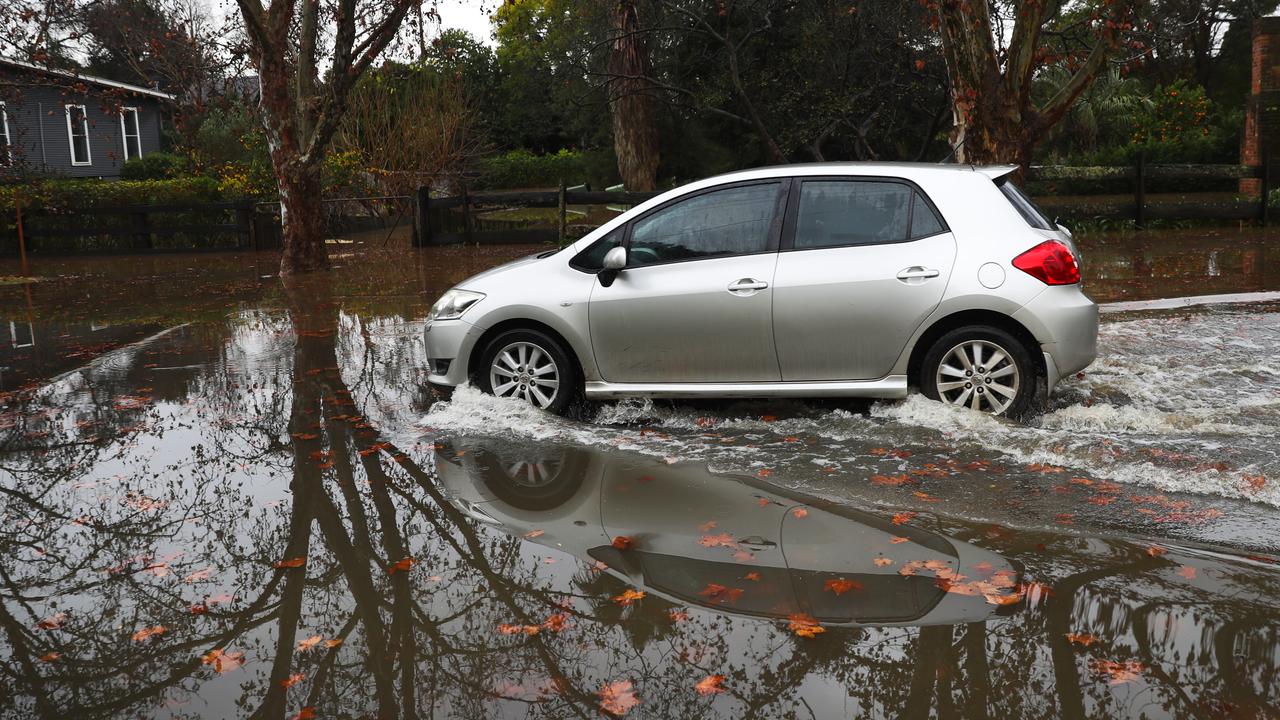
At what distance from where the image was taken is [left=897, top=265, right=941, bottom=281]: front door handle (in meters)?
6.83

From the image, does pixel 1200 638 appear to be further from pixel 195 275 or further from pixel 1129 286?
pixel 195 275

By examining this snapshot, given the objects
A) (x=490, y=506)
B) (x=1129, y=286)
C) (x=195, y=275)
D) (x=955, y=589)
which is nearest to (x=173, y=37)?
(x=195, y=275)

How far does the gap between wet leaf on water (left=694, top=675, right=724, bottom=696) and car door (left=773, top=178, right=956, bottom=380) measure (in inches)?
142

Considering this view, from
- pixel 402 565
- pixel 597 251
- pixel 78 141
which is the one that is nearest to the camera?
pixel 402 565

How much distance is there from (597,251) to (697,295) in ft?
2.77

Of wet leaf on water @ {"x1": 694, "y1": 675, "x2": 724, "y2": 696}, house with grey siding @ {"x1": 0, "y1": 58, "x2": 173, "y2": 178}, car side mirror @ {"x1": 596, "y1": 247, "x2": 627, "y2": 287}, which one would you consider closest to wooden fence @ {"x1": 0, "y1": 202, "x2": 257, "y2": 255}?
house with grey siding @ {"x1": 0, "y1": 58, "x2": 173, "y2": 178}

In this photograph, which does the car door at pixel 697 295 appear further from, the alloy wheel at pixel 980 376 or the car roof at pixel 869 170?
the alloy wheel at pixel 980 376

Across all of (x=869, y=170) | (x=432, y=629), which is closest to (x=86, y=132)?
(x=869, y=170)

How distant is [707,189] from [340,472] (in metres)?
3.03

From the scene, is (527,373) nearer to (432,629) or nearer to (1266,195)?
(432,629)

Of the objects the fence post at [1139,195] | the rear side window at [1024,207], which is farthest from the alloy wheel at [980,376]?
the fence post at [1139,195]

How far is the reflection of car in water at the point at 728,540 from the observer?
14.1ft

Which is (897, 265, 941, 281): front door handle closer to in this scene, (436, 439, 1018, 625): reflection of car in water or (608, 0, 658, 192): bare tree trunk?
(436, 439, 1018, 625): reflection of car in water

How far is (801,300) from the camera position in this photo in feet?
22.9
